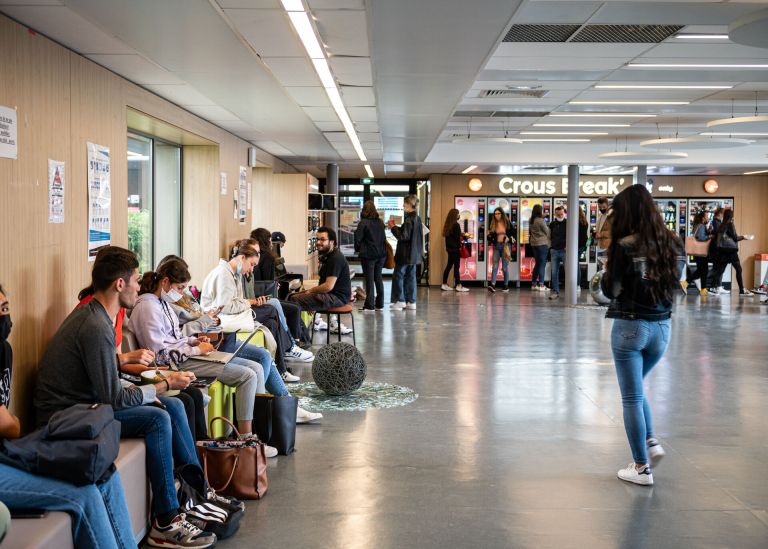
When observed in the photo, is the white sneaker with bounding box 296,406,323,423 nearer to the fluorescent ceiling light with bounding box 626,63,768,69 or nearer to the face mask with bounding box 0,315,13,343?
the face mask with bounding box 0,315,13,343

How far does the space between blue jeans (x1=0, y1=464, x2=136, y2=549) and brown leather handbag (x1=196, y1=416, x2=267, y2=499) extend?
3.98 ft

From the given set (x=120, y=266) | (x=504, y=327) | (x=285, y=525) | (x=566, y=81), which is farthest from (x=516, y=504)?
(x=504, y=327)

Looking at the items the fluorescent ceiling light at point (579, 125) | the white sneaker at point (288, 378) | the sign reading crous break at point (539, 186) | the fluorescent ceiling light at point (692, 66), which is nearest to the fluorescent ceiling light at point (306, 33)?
the white sneaker at point (288, 378)

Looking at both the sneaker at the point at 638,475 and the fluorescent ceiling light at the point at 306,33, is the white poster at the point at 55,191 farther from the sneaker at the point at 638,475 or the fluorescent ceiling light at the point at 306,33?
the sneaker at the point at 638,475

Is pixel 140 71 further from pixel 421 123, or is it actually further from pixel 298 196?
pixel 298 196

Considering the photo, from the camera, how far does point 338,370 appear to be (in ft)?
22.5

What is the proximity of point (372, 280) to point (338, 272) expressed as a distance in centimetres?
450

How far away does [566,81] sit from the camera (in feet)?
30.1

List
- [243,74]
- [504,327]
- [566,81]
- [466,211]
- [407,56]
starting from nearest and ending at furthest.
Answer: [407,56] < [243,74] < [566,81] < [504,327] < [466,211]

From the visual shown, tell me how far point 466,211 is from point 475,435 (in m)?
14.7

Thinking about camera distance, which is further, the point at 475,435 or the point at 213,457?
the point at 475,435

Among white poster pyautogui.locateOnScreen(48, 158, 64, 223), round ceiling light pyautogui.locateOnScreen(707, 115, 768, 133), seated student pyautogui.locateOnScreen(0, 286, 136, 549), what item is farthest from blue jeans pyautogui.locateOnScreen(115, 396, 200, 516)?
round ceiling light pyautogui.locateOnScreen(707, 115, 768, 133)

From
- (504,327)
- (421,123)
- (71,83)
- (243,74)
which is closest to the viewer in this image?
(71,83)

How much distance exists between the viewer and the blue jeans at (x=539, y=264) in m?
18.3
